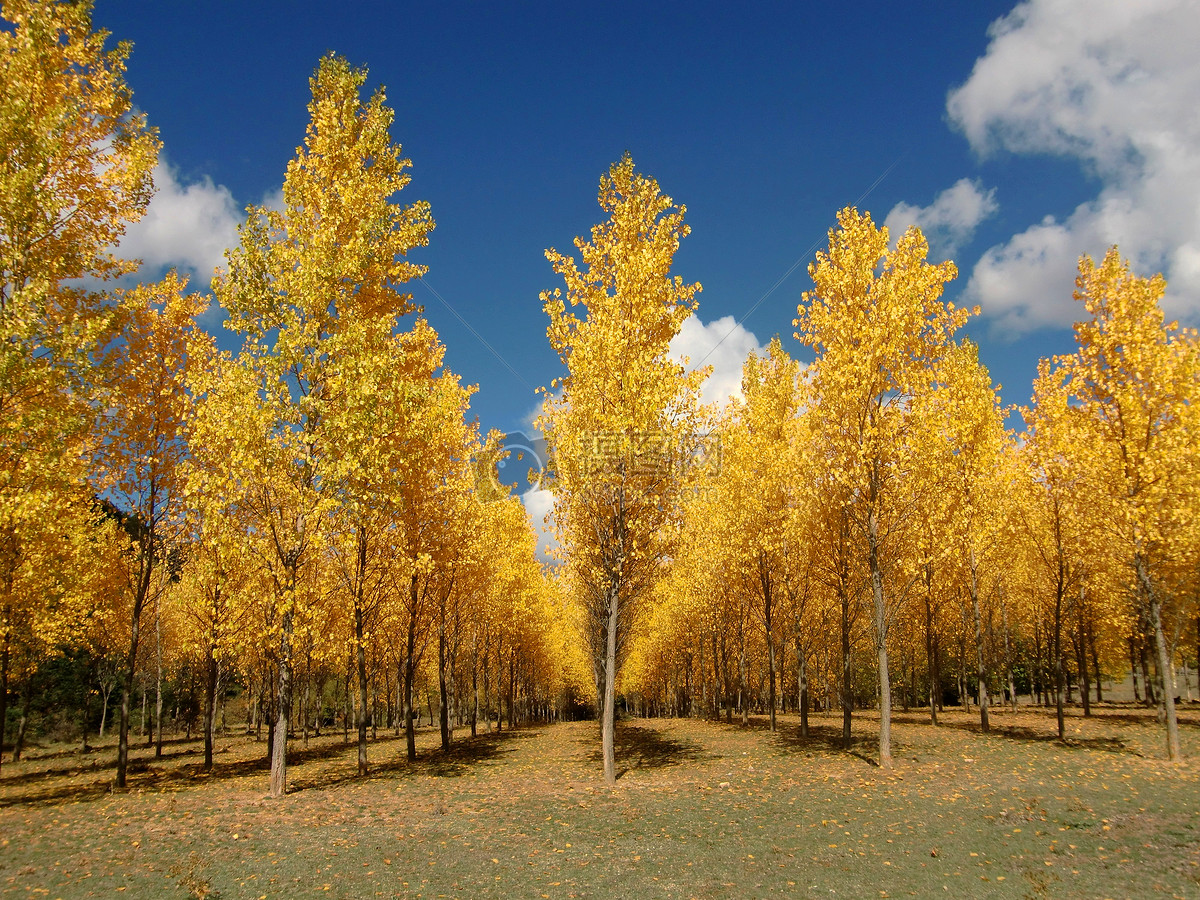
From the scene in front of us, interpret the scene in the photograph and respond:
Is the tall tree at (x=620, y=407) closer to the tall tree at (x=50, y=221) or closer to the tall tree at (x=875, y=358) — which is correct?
the tall tree at (x=875, y=358)

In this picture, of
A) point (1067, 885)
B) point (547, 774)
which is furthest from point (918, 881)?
point (547, 774)

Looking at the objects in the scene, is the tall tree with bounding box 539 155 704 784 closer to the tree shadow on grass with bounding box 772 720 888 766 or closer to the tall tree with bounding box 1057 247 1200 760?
the tree shadow on grass with bounding box 772 720 888 766

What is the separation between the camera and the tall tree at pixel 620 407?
14.2 m

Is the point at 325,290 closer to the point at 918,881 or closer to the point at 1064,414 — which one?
the point at 918,881

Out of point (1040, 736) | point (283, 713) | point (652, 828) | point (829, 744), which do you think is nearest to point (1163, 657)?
point (1040, 736)

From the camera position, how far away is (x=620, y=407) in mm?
14016

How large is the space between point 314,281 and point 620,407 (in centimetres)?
762

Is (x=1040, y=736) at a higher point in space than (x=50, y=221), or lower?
lower

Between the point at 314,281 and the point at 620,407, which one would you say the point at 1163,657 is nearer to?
the point at 620,407

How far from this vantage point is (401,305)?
16594 millimetres

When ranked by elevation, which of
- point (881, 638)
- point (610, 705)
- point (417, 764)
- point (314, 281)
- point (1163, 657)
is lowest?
point (417, 764)

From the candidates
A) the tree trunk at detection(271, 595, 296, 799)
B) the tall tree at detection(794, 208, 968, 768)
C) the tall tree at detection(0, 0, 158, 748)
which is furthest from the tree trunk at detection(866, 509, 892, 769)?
the tall tree at detection(0, 0, 158, 748)

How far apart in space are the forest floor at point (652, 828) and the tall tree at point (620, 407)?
3455 mm

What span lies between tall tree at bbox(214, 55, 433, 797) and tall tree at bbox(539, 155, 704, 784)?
184 inches
